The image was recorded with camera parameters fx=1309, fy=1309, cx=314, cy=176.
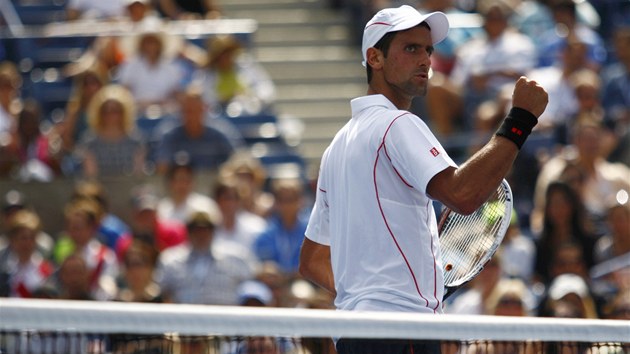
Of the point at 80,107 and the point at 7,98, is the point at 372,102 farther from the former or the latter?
the point at 7,98

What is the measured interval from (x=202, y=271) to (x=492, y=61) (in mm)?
4005

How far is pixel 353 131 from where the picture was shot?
14.6 ft

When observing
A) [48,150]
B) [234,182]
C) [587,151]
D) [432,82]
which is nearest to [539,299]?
[587,151]

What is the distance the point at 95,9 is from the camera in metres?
13.1

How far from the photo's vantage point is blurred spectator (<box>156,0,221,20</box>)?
43.6ft

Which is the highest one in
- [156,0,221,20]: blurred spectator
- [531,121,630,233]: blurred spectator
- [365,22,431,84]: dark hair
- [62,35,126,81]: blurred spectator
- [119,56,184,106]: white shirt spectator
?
[365,22,431,84]: dark hair

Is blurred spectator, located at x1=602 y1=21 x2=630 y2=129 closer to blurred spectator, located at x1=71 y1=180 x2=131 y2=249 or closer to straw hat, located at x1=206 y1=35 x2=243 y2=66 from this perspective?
straw hat, located at x1=206 y1=35 x2=243 y2=66

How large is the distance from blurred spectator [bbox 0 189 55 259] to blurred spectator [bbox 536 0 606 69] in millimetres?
4670

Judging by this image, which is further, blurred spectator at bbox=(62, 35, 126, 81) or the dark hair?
blurred spectator at bbox=(62, 35, 126, 81)

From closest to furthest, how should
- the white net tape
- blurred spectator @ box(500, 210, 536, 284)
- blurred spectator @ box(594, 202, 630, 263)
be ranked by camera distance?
the white net tape → blurred spectator @ box(594, 202, 630, 263) → blurred spectator @ box(500, 210, 536, 284)

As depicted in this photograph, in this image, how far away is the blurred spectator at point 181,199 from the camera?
10.1 metres

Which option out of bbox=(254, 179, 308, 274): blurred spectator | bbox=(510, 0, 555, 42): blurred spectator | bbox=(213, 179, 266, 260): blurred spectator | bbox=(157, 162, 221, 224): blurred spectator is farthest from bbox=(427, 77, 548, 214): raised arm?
bbox=(510, 0, 555, 42): blurred spectator

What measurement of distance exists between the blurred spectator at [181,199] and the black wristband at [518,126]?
233 inches

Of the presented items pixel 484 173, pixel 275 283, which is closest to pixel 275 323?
pixel 484 173
